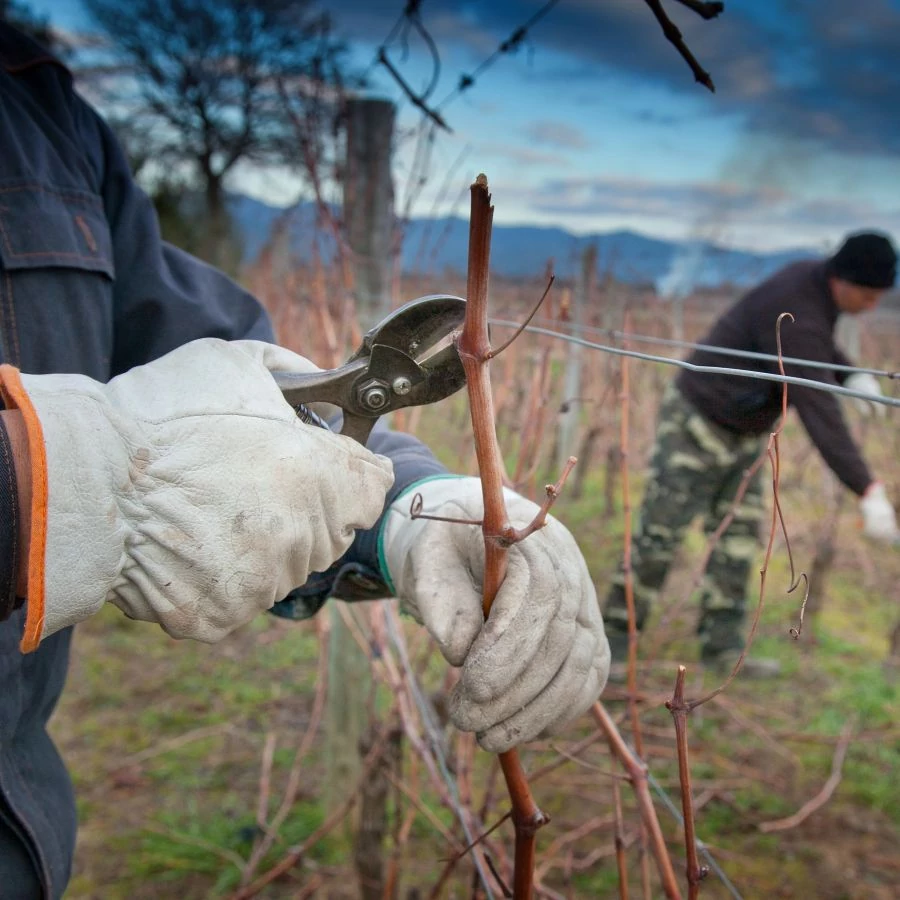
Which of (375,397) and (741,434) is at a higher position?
(375,397)

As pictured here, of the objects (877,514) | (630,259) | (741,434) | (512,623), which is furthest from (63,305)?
(630,259)

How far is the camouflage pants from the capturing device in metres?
3.85

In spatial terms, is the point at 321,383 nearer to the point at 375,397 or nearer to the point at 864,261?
the point at 375,397

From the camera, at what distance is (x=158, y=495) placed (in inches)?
33.8

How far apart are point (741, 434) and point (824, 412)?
471 millimetres

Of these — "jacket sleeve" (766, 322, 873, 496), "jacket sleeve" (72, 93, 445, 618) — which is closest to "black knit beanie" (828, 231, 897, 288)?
"jacket sleeve" (766, 322, 873, 496)

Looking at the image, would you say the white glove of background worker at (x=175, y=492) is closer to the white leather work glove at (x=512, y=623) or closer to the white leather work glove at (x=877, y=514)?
the white leather work glove at (x=512, y=623)

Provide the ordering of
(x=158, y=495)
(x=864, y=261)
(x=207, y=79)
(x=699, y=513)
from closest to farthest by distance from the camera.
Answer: (x=158, y=495) < (x=864, y=261) < (x=699, y=513) < (x=207, y=79)

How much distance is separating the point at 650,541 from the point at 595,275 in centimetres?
390

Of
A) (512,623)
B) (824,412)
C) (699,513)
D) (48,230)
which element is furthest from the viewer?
(699,513)

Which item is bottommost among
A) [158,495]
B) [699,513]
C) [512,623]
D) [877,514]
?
[699,513]

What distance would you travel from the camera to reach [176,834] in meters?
2.57

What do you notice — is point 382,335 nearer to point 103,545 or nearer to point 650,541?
point 103,545

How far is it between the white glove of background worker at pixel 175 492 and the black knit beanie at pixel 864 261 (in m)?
2.99
